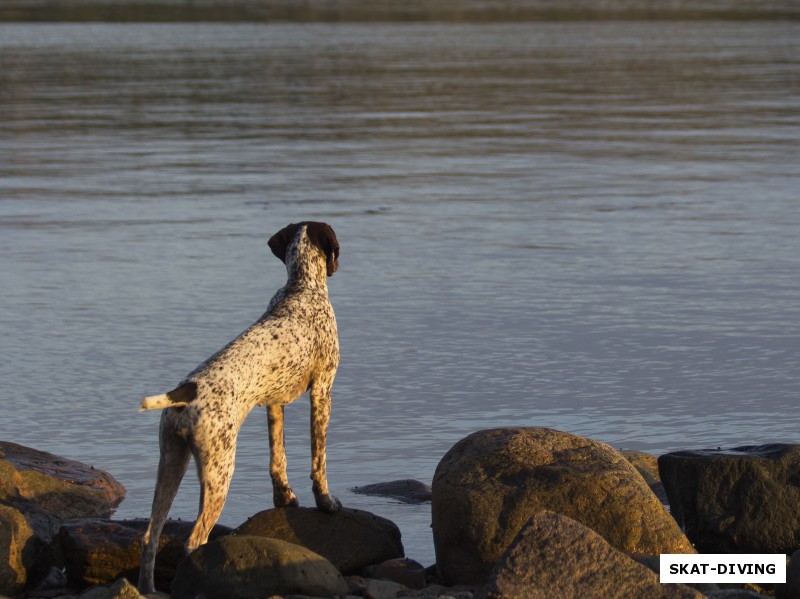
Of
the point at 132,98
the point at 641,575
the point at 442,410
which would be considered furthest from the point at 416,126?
the point at 641,575

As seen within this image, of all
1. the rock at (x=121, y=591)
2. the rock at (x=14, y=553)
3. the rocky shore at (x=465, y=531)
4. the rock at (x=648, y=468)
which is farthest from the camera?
the rock at (x=648, y=468)

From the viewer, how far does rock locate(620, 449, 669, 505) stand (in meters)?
8.28

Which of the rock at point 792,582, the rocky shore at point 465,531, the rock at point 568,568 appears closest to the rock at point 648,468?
the rocky shore at point 465,531

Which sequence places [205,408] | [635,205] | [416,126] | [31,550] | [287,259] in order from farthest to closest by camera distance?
[416,126] < [635,205] < [287,259] < [31,550] < [205,408]

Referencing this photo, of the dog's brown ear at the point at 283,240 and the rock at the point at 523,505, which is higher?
the dog's brown ear at the point at 283,240

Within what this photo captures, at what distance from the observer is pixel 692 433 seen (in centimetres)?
941

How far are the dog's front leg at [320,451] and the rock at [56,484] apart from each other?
1290mm

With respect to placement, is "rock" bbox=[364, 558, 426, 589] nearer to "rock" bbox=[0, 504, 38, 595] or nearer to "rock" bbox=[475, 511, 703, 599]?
"rock" bbox=[475, 511, 703, 599]

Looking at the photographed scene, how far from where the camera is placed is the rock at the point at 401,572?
7.20 metres

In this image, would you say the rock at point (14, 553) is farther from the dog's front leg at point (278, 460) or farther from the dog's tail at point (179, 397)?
the dog's front leg at point (278, 460)

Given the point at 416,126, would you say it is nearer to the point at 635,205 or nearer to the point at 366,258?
the point at 635,205

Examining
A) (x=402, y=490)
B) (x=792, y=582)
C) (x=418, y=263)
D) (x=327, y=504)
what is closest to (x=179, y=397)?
(x=327, y=504)

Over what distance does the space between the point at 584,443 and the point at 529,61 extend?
36694 millimetres

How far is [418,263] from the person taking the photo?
14.4 meters
